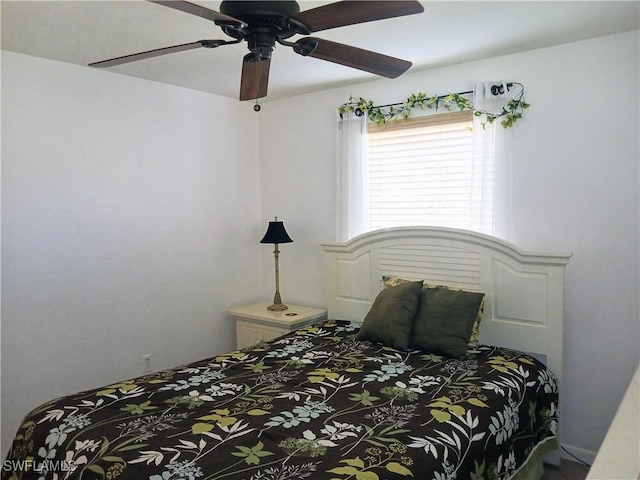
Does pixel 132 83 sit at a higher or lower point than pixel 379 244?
higher

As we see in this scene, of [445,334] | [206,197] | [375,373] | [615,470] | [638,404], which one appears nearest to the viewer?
[615,470]

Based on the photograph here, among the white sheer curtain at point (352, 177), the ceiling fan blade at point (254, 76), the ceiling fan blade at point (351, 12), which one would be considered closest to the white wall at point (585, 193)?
the white sheer curtain at point (352, 177)

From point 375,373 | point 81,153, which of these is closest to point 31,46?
point 81,153

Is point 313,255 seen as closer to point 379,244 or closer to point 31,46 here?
point 379,244

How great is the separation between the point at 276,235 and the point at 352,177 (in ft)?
2.44

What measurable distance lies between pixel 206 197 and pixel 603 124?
2.80 metres

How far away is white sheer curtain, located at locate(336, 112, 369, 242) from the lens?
147 inches

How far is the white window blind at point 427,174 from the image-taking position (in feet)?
10.7

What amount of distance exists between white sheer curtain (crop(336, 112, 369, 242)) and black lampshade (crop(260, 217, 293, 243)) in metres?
0.43

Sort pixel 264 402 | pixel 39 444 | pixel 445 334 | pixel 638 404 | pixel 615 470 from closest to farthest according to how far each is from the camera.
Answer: pixel 615 470
pixel 638 404
pixel 39 444
pixel 264 402
pixel 445 334

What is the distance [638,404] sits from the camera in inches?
64.1

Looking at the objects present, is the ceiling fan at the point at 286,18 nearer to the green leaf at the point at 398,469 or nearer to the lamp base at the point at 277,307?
the green leaf at the point at 398,469

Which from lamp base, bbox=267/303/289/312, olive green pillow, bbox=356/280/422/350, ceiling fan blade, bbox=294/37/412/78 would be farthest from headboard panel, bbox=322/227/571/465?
ceiling fan blade, bbox=294/37/412/78

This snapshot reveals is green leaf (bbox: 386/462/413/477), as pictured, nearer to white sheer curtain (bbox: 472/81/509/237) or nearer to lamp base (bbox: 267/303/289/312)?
white sheer curtain (bbox: 472/81/509/237)
